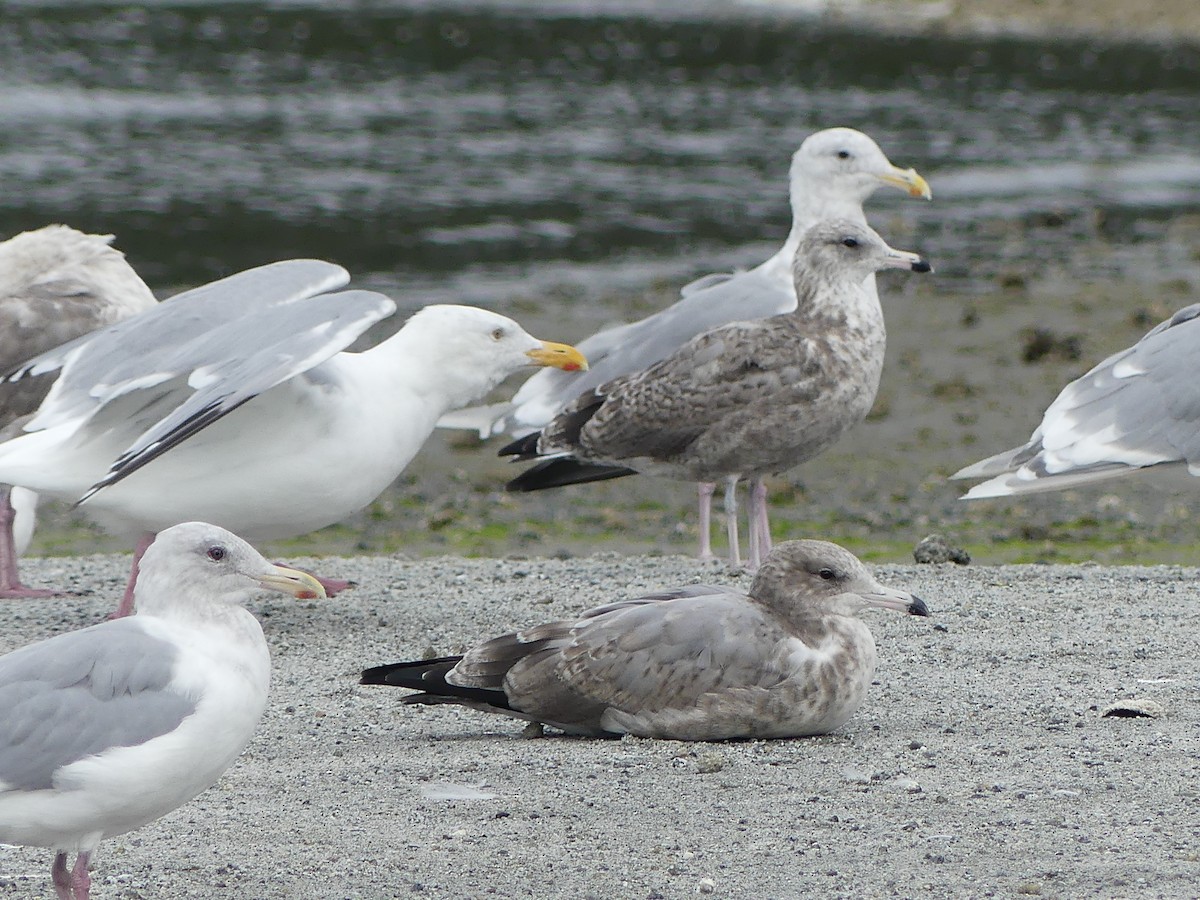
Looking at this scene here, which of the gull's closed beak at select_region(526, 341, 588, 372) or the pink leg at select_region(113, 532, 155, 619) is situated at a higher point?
the gull's closed beak at select_region(526, 341, 588, 372)

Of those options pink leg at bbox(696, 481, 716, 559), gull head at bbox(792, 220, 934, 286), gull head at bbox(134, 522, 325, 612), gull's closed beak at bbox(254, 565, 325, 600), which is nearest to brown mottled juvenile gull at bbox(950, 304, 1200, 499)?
gull head at bbox(792, 220, 934, 286)

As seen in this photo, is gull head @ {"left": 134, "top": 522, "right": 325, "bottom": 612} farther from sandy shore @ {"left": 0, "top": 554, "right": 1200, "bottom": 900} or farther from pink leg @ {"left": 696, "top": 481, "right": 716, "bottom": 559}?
pink leg @ {"left": 696, "top": 481, "right": 716, "bottom": 559}

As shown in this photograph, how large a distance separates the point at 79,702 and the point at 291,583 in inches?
23.7

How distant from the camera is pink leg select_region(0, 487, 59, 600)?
792cm

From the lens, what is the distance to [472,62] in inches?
1421

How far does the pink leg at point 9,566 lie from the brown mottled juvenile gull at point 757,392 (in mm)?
2216

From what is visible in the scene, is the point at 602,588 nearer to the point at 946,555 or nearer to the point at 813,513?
the point at 946,555

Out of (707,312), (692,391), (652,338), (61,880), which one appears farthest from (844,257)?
(61,880)

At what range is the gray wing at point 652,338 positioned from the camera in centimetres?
880

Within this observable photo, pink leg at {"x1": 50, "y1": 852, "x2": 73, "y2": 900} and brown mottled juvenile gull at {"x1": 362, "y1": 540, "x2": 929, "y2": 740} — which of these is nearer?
pink leg at {"x1": 50, "y1": 852, "x2": 73, "y2": 900}

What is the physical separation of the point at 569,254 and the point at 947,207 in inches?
200

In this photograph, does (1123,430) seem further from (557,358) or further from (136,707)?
(136,707)

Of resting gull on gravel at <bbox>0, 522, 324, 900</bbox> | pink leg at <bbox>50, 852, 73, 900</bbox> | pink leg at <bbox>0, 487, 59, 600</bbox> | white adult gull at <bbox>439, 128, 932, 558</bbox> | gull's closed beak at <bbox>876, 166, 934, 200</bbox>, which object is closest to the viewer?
resting gull on gravel at <bbox>0, 522, 324, 900</bbox>

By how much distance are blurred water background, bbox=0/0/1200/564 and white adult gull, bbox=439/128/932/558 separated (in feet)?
4.68
